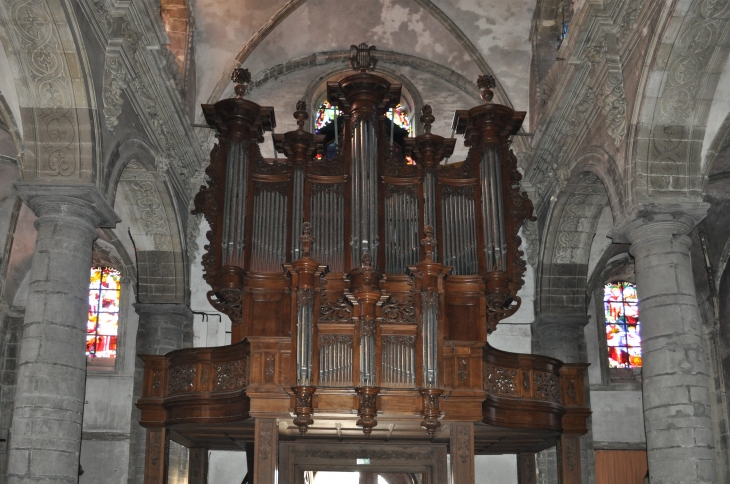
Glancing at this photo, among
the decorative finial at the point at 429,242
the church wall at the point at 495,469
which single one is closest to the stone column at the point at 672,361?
the decorative finial at the point at 429,242

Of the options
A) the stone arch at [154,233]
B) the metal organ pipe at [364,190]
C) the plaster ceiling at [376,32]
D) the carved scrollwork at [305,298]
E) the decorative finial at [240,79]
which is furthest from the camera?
the plaster ceiling at [376,32]

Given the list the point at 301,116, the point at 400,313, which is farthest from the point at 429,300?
the point at 301,116

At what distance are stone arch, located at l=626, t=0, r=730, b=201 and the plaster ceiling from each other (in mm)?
6279

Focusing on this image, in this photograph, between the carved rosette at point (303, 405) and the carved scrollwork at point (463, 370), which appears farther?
the carved scrollwork at point (463, 370)

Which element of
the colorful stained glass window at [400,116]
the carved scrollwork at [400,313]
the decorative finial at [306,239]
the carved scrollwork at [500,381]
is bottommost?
the carved scrollwork at [500,381]

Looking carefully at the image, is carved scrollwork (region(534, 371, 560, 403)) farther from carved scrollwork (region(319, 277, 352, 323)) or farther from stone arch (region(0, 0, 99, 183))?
stone arch (region(0, 0, 99, 183))

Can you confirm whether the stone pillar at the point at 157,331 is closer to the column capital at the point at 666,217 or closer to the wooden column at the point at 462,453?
the wooden column at the point at 462,453

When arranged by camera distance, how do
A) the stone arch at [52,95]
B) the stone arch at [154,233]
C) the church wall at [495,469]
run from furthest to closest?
the church wall at [495,469] → the stone arch at [154,233] → the stone arch at [52,95]

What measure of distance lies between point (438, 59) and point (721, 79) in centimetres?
774

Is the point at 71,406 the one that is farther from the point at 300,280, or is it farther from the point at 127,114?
the point at 127,114

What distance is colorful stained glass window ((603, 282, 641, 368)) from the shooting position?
20.3 m

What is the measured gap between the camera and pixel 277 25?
17.8 m

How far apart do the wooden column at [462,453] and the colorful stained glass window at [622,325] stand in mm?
9146

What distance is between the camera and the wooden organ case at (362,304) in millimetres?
11805
